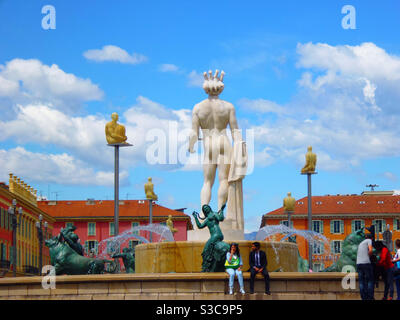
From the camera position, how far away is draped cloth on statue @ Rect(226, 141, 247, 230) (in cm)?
1888

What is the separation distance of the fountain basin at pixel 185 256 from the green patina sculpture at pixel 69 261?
1.06 m

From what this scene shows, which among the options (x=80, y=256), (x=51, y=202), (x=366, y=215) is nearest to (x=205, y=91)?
(x=80, y=256)

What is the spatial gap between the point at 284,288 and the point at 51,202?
7717cm

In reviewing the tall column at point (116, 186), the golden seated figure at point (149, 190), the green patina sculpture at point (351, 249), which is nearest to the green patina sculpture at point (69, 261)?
the green patina sculpture at point (351, 249)

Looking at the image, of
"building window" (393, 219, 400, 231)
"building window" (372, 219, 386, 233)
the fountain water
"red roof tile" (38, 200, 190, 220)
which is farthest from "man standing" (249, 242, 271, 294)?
"red roof tile" (38, 200, 190, 220)

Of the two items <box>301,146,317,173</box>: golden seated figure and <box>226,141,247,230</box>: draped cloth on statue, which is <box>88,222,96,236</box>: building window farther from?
<box>226,141,247,230</box>: draped cloth on statue

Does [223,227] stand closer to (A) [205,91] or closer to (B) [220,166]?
(B) [220,166]

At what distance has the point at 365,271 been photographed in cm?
1359

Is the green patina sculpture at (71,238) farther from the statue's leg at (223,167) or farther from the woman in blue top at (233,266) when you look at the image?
the woman in blue top at (233,266)

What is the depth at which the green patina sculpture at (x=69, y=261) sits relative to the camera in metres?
17.5

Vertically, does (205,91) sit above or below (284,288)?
above

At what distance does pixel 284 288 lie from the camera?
14.6 m
